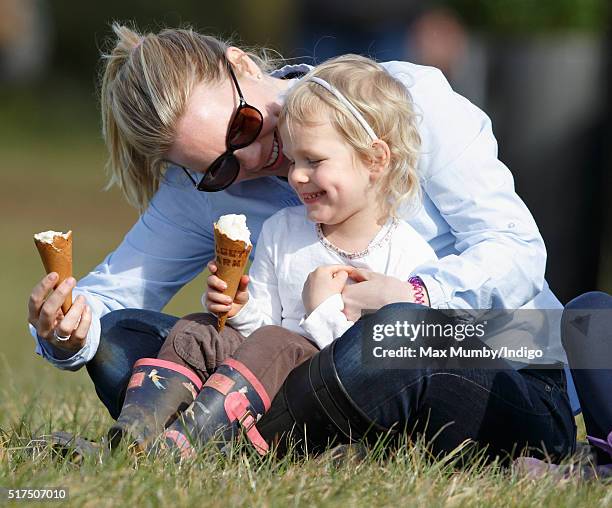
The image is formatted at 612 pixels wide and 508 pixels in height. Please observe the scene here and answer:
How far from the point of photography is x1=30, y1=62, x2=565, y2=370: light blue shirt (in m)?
2.94

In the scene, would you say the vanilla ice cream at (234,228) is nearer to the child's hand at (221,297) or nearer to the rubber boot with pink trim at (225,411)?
the child's hand at (221,297)

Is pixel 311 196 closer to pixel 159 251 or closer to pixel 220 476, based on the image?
pixel 159 251

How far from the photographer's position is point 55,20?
1010 inches

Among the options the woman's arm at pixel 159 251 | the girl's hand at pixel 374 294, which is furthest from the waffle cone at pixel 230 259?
the woman's arm at pixel 159 251

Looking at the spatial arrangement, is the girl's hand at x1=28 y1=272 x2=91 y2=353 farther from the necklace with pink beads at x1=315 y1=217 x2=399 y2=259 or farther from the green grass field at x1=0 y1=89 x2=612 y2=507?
the necklace with pink beads at x1=315 y1=217 x2=399 y2=259

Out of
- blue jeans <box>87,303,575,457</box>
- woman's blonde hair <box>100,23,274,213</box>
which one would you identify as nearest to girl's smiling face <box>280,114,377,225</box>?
woman's blonde hair <box>100,23,274,213</box>

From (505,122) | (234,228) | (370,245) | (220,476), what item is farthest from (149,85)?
(505,122)

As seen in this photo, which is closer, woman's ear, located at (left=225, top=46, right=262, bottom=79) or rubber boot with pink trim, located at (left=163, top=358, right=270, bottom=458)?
rubber boot with pink trim, located at (left=163, top=358, right=270, bottom=458)

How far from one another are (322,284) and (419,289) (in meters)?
0.25

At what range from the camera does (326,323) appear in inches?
115

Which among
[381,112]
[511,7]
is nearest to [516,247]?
[381,112]

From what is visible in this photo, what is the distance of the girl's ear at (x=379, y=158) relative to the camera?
3.06 meters

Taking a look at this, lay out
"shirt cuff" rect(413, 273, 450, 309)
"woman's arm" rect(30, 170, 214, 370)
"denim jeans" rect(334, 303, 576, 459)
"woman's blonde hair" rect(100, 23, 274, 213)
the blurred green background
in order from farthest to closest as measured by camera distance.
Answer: the blurred green background
"woman's arm" rect(30, 170, 214, 370)
"woman's blonde hair" rect(100, 23, 274, 213)
"shirt cuff" rect(413, 273, 450, 309)
"denim jeans" rect(334, 303, 576, 459)

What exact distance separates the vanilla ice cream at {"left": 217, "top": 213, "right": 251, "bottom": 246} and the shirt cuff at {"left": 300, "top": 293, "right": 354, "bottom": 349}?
0.82 feet
